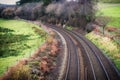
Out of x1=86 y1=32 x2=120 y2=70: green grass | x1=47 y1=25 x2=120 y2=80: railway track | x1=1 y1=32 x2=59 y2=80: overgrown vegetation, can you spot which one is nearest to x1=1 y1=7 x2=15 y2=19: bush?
x1=86 y1=32 x2=120 y2=70: green grass

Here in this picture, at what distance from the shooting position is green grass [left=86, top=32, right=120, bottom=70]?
36.5 metres

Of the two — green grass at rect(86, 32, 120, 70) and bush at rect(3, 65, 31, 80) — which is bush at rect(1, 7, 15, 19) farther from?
bush at rect(3, 65, 31, 80)

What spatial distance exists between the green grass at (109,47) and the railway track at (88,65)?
109cm

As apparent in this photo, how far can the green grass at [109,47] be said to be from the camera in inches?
1439

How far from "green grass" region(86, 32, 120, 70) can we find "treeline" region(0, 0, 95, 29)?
2054 cm

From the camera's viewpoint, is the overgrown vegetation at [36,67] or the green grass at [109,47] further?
the green grass at [109,47]

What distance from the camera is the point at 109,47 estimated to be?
42062 mm

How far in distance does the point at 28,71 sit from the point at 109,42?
22361 millimetres

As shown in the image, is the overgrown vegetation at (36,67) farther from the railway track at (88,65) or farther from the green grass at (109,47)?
the green grass at (109,47)

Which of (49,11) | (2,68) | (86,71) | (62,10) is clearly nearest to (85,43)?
(86,71)

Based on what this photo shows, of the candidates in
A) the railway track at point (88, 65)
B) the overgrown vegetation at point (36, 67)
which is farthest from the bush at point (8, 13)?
the overgrown vegetation at point (36, 67)

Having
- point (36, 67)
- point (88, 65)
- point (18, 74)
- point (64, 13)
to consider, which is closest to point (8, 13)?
point (64, 13)

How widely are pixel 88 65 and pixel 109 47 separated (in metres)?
10.1

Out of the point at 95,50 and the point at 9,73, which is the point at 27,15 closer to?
the point at 95,50
